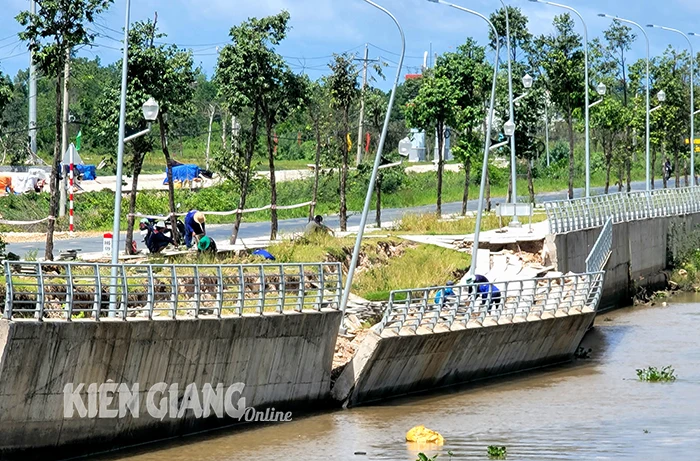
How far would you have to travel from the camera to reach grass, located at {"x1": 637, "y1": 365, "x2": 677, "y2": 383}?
30375 mm

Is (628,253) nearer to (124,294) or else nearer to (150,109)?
(150,109)

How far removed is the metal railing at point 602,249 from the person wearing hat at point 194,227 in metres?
12.3

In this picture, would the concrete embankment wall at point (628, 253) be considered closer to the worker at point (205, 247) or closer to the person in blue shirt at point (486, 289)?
the person in blue shirt at point (486, 289)

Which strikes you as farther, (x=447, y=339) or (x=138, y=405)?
(x=447, y=339)

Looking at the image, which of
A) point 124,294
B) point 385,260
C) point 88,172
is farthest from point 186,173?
point 124,294

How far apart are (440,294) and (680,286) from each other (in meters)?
25.5

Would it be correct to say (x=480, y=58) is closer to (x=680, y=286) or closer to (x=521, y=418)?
(x=680, y=286)

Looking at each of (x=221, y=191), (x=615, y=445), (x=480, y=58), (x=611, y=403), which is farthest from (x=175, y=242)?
(x=221, y=191)

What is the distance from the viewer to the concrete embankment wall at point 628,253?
1686 inches

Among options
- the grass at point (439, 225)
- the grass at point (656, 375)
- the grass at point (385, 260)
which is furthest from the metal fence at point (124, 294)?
the grass at point (439, 225)

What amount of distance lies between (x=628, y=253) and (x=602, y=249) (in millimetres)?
6439

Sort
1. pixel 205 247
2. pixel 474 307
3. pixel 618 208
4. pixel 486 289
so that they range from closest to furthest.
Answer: pixel 474 307 → pixel 486 289 → pixel 205 247 → pixel 618 208

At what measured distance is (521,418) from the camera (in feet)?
83.6

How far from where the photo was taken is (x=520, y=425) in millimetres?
24656
